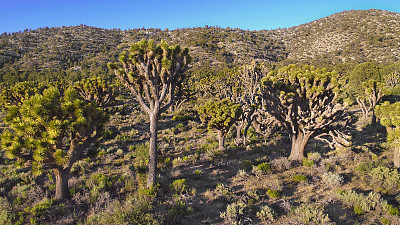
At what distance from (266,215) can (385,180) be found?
561 centimetres

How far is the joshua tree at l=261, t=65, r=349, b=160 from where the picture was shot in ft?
31.8

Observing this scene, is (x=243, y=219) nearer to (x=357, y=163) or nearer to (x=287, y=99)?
(x=287, y=99)

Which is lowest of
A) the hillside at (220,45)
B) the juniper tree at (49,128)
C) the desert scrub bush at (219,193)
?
the desert scrub bush at (219,193)

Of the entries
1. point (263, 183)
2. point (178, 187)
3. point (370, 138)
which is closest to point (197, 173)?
point (178, 187)

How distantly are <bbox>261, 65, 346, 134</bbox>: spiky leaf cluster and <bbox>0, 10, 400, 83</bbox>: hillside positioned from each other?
58.4m

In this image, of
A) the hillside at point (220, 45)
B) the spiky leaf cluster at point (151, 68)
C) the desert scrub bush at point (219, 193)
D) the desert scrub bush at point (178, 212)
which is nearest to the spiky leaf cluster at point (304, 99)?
the desert scrub bush at point (219, 193)

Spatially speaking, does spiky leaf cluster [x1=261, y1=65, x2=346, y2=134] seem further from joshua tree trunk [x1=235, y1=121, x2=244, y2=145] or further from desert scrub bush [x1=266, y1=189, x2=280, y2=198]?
desert scrub bush [x1=266, y1=189, x2=280, y2=198]

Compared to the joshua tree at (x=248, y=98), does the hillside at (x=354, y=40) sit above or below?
above

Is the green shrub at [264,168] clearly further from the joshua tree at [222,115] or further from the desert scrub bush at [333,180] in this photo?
the joshua tree at [222,115]

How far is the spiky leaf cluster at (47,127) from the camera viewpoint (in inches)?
251

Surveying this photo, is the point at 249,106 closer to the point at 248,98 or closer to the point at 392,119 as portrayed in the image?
the point at 248,98

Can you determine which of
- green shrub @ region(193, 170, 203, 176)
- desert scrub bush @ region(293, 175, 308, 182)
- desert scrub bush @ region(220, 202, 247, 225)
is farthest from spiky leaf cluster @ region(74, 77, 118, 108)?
desert scrub bush @ region(293, 175, 308, 182)

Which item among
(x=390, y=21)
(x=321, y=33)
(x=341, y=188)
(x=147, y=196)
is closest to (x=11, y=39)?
(x=147, y=196)

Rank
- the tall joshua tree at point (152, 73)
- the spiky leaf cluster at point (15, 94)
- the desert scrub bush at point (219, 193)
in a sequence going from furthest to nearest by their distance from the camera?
1. the spiky leaf cluster at point (15, 94)
2. the tall joshua tree at point (152, 73)
3. the desert scrub bush at point (219, 193)
